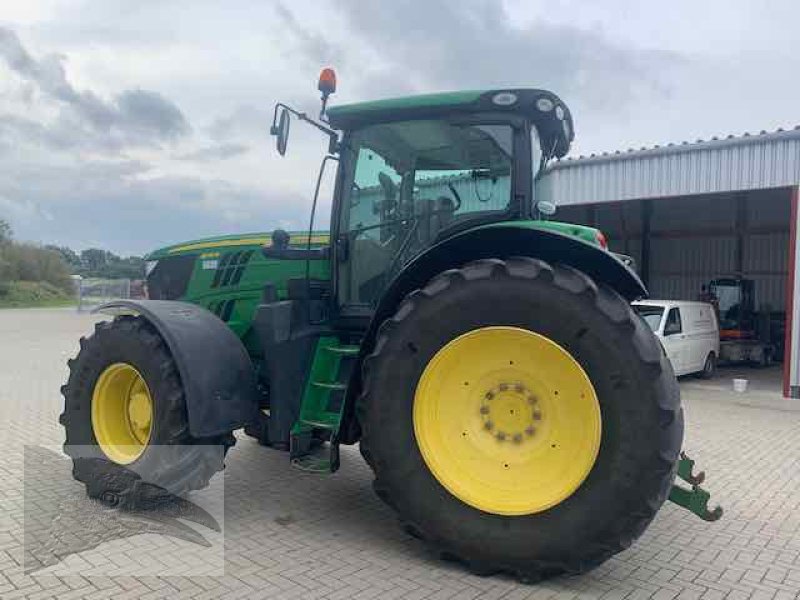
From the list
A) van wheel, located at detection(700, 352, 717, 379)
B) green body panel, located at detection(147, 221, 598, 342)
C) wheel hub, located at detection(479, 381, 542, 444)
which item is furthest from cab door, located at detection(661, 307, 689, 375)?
wheel hub, located at detection(479, 381, 542, 444)

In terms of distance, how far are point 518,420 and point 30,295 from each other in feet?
145

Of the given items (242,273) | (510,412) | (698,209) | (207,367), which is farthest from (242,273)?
(698,209)

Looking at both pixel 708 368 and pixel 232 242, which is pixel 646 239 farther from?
pixel 232 242

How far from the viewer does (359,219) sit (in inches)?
171

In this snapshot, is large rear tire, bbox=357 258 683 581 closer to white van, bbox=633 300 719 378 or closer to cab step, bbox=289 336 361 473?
cab step, bbox=289 336 361 473

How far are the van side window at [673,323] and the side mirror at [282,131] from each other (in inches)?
378

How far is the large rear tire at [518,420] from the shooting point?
318 cm

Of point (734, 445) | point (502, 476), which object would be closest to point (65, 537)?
point (502, 476)

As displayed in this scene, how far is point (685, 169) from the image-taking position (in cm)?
1177

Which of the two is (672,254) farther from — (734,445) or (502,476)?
(502,476)

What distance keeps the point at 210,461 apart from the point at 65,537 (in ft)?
3.06

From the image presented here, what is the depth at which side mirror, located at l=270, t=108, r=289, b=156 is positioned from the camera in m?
4.02

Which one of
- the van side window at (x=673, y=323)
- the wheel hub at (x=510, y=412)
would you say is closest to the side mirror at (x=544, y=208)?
the wheel hub at (x=510, y=412)

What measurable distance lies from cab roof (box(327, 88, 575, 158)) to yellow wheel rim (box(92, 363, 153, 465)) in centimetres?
223
